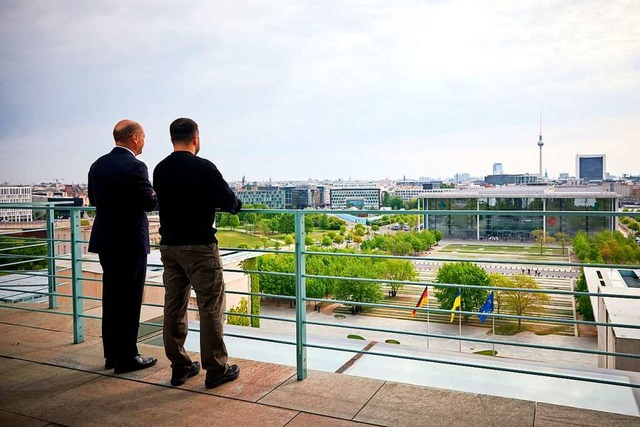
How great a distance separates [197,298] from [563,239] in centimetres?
6334

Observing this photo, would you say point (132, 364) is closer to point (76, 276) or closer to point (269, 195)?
point (76, 276)

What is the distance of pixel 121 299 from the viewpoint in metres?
2.99

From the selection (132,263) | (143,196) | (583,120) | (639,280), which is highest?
(583,120)

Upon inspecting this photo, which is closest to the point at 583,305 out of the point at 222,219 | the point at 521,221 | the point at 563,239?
the point at 563,239

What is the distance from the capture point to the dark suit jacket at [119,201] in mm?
2846

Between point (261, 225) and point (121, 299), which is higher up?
point (121, 299)

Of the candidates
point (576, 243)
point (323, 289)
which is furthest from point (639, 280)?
point (323, 289)

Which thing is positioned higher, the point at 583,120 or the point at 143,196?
the point at 583,120

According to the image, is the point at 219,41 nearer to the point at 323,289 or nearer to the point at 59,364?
the point at 323,289

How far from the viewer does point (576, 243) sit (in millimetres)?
57062

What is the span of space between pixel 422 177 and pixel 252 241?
83560 mm

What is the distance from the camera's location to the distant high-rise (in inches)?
Result: 4070

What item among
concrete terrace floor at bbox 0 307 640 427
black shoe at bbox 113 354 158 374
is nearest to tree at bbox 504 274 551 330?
concrete terrace floor at bbox 0 307 640 427

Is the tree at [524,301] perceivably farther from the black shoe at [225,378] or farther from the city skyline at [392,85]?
the city skyline at [392,85]
